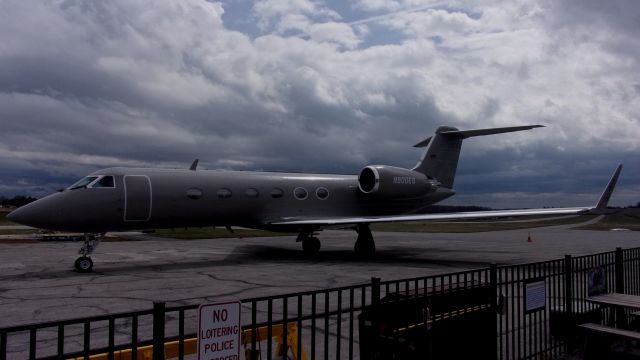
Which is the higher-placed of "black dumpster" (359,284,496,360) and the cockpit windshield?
the cockpit windshield

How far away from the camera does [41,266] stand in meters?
15.6

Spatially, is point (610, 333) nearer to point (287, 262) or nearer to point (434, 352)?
point (434, 352)

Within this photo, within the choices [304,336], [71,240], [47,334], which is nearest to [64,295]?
[47,334]

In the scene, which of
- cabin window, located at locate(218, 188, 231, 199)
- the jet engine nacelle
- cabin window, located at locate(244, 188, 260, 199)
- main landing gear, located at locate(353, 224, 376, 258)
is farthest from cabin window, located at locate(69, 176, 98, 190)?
the jet engine nacelle

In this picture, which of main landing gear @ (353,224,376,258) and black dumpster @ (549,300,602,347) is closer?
black dumpster @ (549,300,602,347)

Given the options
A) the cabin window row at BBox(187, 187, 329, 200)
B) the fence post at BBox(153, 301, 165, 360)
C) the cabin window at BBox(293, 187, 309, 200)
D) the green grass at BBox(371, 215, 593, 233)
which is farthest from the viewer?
the green grass at BBox(371, 215, 593, 233)

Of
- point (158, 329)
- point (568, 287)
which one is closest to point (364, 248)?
point (568, 287)

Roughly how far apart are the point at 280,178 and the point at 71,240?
15.4 meters

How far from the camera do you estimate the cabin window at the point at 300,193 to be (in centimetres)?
1991

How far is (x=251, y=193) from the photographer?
18.5m

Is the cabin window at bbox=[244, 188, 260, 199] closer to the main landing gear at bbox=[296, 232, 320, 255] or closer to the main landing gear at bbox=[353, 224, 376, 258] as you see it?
the main landing gear at bbox=[296, 232, 320, 255]

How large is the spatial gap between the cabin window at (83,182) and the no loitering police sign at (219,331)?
42.1 ft

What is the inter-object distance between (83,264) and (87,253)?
0.46 m

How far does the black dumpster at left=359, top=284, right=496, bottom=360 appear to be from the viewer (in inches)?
189
